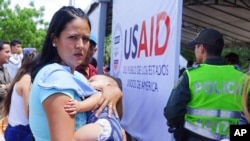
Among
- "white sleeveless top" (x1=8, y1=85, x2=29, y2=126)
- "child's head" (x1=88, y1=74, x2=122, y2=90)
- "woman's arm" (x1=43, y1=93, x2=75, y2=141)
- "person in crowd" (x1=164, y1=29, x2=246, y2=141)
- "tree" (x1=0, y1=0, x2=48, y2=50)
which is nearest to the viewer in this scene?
"woman's arm" (x1=43, y1=93, x2=75, y2=141)

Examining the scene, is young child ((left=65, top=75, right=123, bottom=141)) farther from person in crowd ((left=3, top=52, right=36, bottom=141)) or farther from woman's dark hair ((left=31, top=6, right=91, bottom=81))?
person in crowd ((left=3, top=52, right=36, bottom=141))

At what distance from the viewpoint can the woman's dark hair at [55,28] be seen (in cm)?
155

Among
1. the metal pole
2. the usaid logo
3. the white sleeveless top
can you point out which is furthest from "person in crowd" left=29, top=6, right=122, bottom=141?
the metal pole

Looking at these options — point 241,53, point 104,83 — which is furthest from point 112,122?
point 241,53

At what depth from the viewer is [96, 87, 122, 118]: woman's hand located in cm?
160

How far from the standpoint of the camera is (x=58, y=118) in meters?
1.35

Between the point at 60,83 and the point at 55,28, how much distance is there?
283 millimetres

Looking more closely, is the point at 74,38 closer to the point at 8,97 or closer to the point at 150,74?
the point at 8,97

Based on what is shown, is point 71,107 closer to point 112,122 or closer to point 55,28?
point 112,122

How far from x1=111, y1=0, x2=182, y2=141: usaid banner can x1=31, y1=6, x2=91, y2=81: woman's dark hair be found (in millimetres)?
1990

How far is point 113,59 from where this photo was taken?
643 centimetres

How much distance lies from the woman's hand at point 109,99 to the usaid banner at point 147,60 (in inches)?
71.2

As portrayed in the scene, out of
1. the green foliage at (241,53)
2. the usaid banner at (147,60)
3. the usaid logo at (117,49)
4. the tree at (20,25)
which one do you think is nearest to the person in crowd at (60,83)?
the usaid banner at (147,60)

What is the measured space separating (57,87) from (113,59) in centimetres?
507
